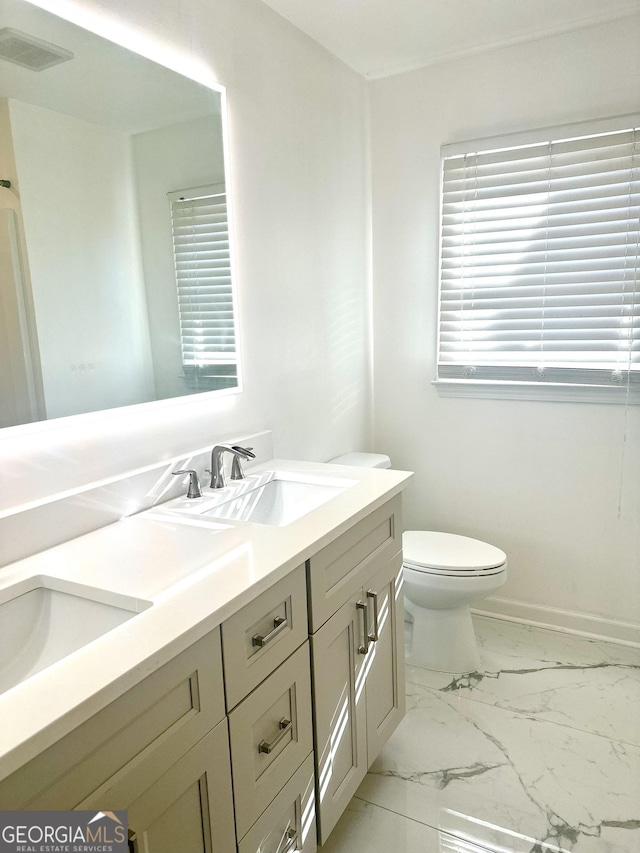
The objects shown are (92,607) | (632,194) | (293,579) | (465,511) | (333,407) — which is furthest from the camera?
(465,511)

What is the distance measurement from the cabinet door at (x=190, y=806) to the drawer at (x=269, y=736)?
4 centimetres

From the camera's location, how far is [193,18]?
1.69 metres

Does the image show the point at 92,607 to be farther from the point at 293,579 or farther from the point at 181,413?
the point at 181,413

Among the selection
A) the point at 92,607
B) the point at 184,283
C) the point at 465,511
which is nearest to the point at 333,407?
the point at 465,511

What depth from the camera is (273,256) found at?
2.09 m

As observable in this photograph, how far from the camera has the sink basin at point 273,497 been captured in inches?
65.8

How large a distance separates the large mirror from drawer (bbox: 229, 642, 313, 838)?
753 mm

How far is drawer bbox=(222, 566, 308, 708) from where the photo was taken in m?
1.09

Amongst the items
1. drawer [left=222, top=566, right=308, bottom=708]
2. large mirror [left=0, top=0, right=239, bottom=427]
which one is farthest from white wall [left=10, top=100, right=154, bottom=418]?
drawer [left=222, top=566, right=308, bottom=708]

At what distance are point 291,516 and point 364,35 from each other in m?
1.77

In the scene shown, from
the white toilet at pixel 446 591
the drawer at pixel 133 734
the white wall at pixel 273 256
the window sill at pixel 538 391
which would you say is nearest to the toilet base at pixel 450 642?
the white toilet at pixel 446 591

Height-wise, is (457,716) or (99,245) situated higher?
(99,245)

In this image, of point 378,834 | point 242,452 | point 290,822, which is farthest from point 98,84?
point 378,834

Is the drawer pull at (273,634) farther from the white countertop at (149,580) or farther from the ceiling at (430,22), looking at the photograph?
the ceiling at (430,22)
